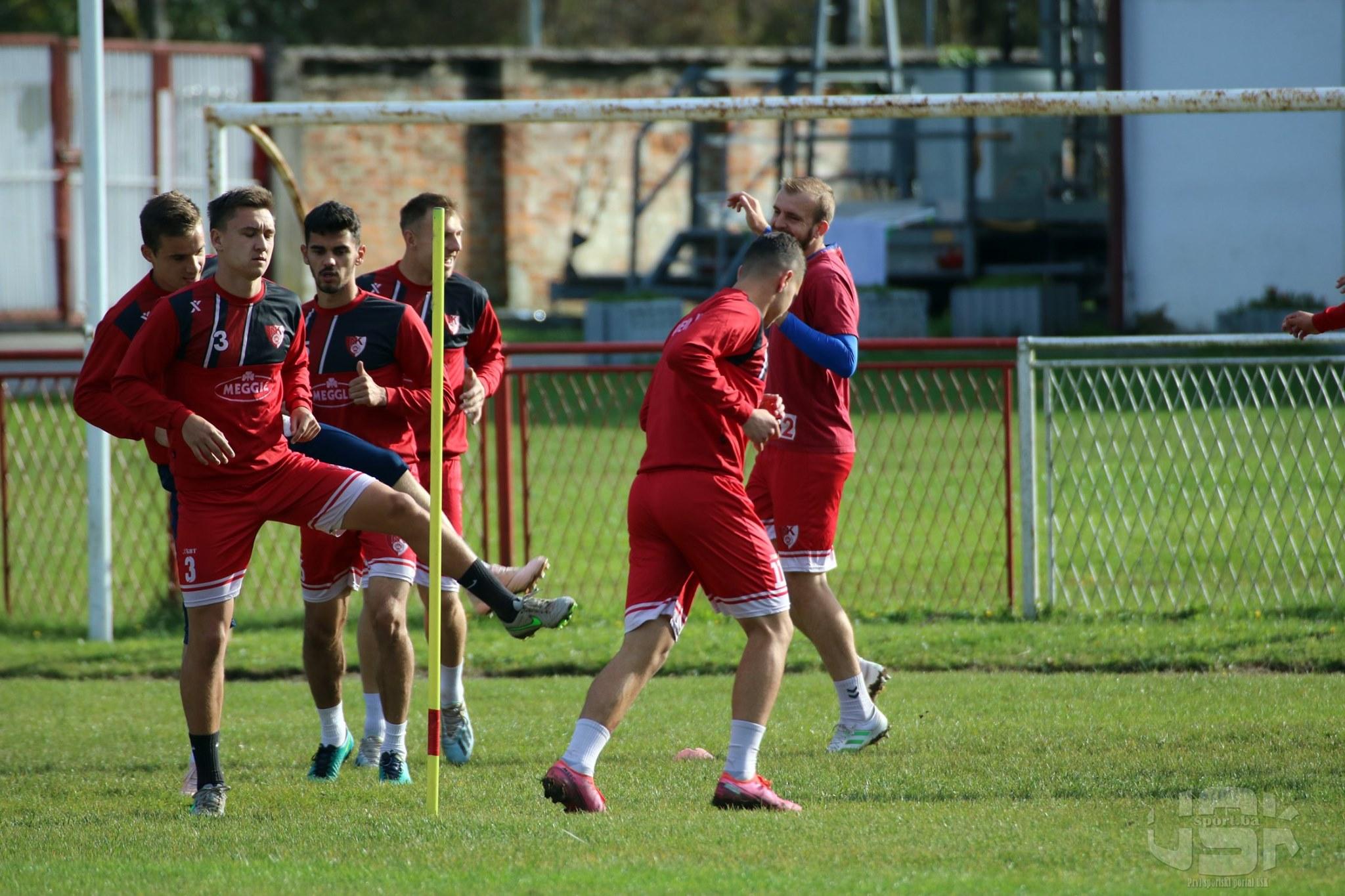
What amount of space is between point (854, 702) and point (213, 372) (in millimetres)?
2815

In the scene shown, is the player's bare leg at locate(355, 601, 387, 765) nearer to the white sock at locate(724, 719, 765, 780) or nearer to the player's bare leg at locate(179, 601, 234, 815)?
the player's bare leg at locate(179, 601, 234, 815)

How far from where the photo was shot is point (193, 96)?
76.9ft

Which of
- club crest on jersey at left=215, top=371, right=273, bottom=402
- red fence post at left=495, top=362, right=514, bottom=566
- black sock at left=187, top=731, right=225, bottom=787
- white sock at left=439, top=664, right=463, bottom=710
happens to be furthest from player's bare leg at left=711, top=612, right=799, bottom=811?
red fence post at left=495, top=362, right=514, bottom=566

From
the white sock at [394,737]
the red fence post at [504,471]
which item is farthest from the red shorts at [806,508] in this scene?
the red fence post at [504,471]

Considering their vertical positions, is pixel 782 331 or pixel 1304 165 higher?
pixel 1304 165

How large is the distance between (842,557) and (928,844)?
577 centimetres

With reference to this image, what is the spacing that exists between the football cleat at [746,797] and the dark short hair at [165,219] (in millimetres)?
2934

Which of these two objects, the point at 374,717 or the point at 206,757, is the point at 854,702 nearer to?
the point at 374,717

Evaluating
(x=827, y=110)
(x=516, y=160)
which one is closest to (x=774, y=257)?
(x=827, y=110)

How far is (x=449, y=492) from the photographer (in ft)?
21.2

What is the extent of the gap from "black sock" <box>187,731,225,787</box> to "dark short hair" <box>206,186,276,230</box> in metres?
1.82

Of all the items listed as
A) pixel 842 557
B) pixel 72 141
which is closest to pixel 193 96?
pixel 72 141

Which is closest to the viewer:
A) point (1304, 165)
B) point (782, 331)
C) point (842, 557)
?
point (782, 331)

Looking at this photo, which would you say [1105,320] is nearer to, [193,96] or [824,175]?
[824,175]
